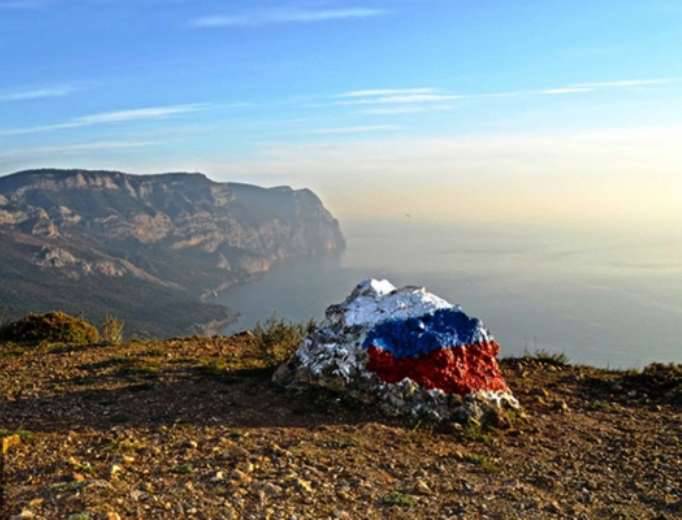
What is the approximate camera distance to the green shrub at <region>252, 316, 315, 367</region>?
42.3ft

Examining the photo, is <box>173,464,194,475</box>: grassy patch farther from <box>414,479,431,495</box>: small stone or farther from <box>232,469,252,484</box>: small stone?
<box>414,479,431,495</box>: small stone

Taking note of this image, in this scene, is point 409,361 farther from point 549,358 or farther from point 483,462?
point 549,358

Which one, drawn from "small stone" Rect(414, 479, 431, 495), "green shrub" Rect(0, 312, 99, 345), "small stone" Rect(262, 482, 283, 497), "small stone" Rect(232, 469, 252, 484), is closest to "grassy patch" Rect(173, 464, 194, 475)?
"small stone" Rect(232, 469, 252, 484)

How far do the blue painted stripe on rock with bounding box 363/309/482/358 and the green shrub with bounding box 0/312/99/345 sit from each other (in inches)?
271

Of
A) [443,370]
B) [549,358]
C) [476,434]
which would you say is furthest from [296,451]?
[549,358]

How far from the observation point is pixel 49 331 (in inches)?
569

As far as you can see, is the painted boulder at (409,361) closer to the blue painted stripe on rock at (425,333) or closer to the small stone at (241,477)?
the blue painted stripe on rock at (425,333)

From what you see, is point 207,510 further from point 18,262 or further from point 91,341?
point 18,262

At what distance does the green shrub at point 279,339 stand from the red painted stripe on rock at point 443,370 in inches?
129

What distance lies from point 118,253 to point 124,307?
58152mm

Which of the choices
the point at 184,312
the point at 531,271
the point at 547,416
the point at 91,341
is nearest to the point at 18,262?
the point at 184,312

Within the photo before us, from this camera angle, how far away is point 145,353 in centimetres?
1281

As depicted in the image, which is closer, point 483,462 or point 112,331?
point 483,462

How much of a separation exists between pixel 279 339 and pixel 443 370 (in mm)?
4633
